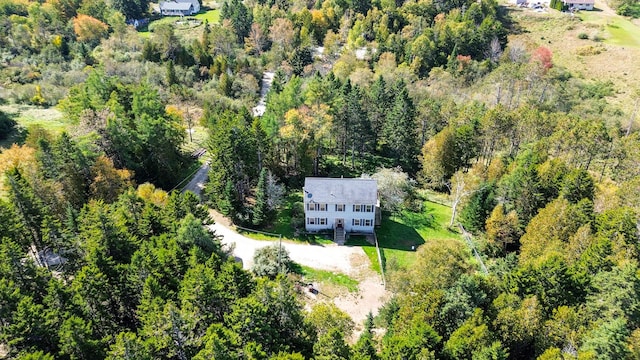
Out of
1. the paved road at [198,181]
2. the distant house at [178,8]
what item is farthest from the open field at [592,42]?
the distant house at [178,8]

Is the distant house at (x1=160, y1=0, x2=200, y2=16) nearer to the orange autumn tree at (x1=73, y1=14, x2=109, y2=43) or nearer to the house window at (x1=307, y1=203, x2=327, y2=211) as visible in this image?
the orange autumn tree at (x1=73, y1=14, x2=109, y2=43)

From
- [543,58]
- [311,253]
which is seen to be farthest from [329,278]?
[543,58]

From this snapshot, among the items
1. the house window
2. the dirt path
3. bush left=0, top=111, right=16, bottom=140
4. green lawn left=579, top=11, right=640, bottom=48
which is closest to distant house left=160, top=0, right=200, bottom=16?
bush left=0, top=111, right=16, bottom=140

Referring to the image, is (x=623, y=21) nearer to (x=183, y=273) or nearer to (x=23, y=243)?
(x=183, y=273)

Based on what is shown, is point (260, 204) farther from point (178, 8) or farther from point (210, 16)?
point (178, 8)

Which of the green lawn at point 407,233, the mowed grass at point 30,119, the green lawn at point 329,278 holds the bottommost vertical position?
the green lawn at point 329,278

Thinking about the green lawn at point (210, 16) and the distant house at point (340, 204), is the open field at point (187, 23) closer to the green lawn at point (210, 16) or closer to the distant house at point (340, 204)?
the green lawn at point (210, 16)
